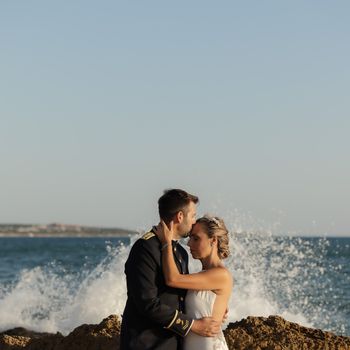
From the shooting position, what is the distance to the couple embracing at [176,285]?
4.23 m

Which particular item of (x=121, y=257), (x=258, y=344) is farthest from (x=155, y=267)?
(x=121, y=257)

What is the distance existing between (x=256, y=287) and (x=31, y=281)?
23.0 feet

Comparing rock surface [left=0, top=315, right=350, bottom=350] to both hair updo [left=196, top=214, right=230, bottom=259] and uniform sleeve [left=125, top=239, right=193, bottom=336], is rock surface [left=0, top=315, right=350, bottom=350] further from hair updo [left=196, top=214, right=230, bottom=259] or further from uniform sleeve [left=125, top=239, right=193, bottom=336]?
uniform sleeve [left=125, top=239, right=193, bottom=336]

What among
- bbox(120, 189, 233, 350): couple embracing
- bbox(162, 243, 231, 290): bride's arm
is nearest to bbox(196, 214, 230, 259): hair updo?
bbox(120, 189, 233, 350): couple embracing

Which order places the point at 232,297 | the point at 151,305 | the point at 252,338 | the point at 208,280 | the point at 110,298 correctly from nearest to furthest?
the point at 151,305 < the point at 208,280 < the point at 252,338 < the point at 110,298 < the point at 232,297

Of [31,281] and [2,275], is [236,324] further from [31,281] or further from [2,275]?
[2,275]

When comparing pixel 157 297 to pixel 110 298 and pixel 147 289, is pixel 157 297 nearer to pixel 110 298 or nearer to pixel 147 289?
pixel 147 289

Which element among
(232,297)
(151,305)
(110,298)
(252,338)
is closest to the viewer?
(151,305)

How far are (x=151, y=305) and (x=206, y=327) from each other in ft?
1.25

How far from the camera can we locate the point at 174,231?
14.2 ft

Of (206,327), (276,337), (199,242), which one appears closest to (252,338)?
(276,337)

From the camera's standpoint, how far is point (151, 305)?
420 centimetres

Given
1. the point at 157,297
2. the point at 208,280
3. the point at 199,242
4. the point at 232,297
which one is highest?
the point at 199,242

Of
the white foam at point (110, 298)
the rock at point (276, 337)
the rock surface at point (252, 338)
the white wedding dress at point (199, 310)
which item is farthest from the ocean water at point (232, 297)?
the white wedding dress at point (199, 310)
